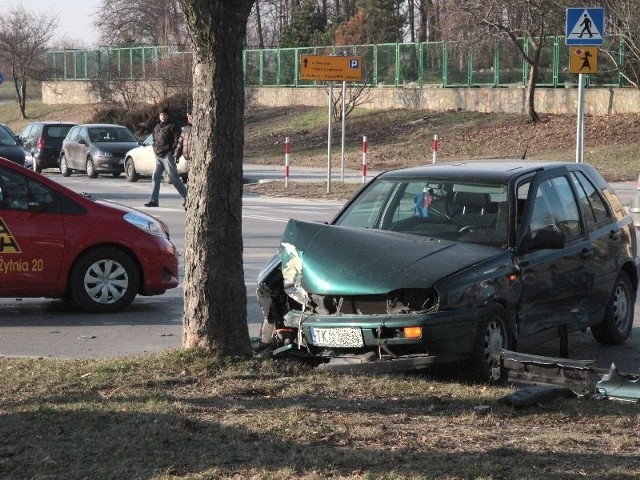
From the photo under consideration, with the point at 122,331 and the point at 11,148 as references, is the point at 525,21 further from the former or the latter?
the point at 122,331

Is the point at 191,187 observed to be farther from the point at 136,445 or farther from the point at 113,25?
the point at 113,25

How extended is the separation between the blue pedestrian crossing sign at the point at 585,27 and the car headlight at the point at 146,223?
802 cm

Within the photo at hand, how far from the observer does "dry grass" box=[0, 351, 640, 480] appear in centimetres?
552

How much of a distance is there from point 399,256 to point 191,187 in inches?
58.2

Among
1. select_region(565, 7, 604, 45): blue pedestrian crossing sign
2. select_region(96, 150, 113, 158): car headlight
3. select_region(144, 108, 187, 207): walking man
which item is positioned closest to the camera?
select_region(565, 7, 604, 45): blue pedestrian crossing sign

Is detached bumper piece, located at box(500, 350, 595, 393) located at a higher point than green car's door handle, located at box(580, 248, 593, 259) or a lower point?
lower

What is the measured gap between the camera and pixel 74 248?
452 inches

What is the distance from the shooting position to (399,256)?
8164 mm

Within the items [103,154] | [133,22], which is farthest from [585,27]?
[133,22]

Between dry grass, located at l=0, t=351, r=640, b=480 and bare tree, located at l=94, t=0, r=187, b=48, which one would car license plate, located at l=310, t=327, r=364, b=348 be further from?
bare tree, located at l=94, t=0, r=187, b=48

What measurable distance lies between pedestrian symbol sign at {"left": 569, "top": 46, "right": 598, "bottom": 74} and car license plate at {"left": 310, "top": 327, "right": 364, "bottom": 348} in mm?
10717

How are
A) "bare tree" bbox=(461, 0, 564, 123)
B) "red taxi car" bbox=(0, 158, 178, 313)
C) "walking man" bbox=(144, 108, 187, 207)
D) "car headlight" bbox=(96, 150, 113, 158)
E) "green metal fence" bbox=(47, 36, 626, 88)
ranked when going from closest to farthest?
"red taxi car" bbox=(0, 158, 178, 313), "walking man" bbox=(144, 108, 187, 207), "car headlight" bbox=(96, 150, 113, 158), "bare tree" bbox=(461, 0, 564, 123), "green metal fence" bbox=(47, 36, 626, 88)

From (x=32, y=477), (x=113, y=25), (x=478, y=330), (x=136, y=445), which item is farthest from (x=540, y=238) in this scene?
(x=113, y=25)

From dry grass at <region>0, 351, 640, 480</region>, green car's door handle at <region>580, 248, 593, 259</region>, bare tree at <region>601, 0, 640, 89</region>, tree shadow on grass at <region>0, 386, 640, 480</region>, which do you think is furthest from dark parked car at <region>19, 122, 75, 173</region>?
tree shadow on grass at <region>0, 386, 640, 480</region>
